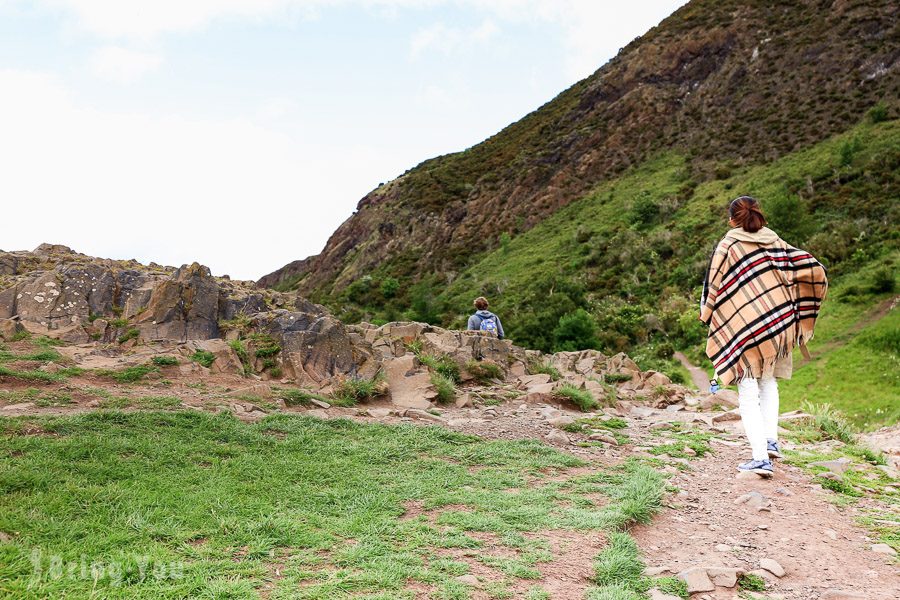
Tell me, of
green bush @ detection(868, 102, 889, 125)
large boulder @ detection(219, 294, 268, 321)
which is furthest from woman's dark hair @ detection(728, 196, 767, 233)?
green bush @ detection(868, 102, 889, 125)

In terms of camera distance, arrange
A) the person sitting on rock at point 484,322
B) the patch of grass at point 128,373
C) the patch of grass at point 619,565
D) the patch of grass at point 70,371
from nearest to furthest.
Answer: the patch of grass at point 619,565 → the patch of grass at point 70,371 → the patch of grass at point 128,373 → the person sitting on rock at point 484,322

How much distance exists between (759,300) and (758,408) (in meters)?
1.07

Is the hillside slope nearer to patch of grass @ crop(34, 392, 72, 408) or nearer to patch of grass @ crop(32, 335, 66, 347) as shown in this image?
patch of grass @ crop(32, 335, 66, 347)

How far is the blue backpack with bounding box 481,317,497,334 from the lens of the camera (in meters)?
14.7

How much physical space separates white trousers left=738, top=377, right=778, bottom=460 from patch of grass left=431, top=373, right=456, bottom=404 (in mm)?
5785

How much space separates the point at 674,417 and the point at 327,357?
7.06 metres

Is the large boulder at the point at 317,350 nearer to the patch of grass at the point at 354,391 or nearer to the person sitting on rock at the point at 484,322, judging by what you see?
the patch of grass at the point at 354,391

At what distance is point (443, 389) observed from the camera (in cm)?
1063

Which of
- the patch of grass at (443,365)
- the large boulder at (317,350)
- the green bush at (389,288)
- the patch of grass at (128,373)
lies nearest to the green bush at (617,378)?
the patch of grass at (443,365)

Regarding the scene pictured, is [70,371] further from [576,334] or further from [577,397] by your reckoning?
[576,334]

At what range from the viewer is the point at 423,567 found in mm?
3451

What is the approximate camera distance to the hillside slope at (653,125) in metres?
52.1

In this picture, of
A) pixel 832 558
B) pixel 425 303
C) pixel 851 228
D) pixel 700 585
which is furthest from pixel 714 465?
pixel 425 303

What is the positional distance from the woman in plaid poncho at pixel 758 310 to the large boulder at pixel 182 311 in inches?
430
